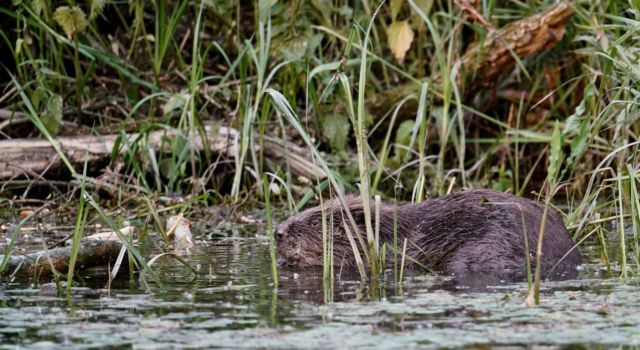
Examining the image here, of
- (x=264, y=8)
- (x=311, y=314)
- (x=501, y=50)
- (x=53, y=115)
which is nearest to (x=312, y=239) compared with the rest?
(x=311, y=314)

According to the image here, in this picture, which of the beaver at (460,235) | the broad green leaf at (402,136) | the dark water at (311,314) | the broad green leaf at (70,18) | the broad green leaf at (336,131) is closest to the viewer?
the dark water at (311,314)

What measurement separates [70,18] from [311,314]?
432 centimetres

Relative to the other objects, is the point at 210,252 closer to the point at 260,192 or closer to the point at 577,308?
the point at 260,192

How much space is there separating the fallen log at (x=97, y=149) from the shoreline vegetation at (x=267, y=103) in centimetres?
1

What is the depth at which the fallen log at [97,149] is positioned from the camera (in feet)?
24.8

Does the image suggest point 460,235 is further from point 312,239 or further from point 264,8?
point 264,8

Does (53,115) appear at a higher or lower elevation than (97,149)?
higher

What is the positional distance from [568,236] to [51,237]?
2899 mm

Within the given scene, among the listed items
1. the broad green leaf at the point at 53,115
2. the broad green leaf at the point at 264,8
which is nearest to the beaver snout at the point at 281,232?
the broad green leaf at the point at 264,8

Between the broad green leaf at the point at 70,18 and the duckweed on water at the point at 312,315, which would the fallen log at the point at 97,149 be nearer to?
the broad green leaf at the point at 70,18

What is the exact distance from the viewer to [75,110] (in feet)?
27.3

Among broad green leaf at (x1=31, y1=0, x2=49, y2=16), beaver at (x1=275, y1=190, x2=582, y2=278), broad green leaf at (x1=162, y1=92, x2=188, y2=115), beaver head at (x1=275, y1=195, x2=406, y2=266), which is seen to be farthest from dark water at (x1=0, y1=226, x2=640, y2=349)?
broad green leaf at (x1=31, y1=0, x2=49, y2=16)

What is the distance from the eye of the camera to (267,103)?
7.45 metres

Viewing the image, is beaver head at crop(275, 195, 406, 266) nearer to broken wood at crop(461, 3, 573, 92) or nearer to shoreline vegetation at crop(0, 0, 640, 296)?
shoreline vegetation at crop(0, 0, 640, 296)
